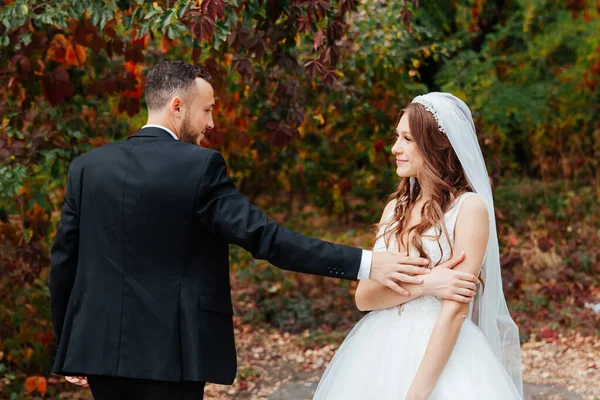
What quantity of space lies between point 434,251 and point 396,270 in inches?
6.9

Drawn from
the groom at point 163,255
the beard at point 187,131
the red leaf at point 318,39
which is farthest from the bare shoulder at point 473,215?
the red leaf at point 318,39

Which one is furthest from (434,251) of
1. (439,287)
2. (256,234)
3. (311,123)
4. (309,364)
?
(311,123)

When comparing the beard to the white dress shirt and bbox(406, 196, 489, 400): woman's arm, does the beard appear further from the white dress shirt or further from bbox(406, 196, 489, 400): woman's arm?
bbox(406, 196, 489, 400): woman's arm

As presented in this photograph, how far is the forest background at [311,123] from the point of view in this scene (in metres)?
4.23

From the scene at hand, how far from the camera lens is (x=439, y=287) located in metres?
2.82

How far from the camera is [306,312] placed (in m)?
6.71

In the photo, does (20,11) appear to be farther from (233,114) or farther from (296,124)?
(233,114)

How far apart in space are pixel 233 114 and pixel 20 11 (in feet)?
8.23

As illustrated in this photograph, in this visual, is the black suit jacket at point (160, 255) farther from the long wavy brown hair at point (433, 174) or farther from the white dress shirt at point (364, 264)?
the long wavy brown hair at point (433, 174)

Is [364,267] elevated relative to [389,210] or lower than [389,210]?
lower

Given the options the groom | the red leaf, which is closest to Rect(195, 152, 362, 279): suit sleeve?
the groom

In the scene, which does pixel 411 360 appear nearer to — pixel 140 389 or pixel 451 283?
pixel 451 283

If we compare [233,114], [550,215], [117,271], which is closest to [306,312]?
[233,114]

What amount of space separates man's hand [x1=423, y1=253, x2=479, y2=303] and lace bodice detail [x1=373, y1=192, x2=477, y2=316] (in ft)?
0.25
